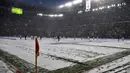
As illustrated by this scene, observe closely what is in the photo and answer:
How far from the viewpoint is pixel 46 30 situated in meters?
69.2

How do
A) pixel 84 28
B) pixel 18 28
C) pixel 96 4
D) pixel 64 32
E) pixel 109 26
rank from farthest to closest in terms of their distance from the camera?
pixel 64 32, pixel 18 28, pixel 84 28, pixel 96 4, pixel 109 26

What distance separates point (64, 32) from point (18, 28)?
69.5ft

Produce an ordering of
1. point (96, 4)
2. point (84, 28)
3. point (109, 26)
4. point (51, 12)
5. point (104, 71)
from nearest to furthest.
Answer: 1. point (104, 71)
2. point (109, 26)
3. point (96, 4)
4. point (84, 28)
5. point (51, 12)

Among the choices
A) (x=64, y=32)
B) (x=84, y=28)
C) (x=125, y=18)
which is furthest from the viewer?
(x=64, y=32)

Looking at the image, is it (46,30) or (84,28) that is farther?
(46,30)

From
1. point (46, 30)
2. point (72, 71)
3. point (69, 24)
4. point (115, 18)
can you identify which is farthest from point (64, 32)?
point (72, 71)

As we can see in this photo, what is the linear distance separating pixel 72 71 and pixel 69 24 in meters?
59.3

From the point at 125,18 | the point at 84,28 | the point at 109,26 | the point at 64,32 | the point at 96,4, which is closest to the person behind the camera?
the point at 125,18

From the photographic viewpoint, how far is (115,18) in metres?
47.4

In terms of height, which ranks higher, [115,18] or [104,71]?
[115,18]

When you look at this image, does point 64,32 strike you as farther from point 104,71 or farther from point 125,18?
point 104,71

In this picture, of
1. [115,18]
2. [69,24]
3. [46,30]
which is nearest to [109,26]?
[115,18]

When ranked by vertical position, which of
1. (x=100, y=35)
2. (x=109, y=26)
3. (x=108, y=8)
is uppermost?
(x=108, y=8)

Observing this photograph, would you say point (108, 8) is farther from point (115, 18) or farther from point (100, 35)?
point (100, 35)
